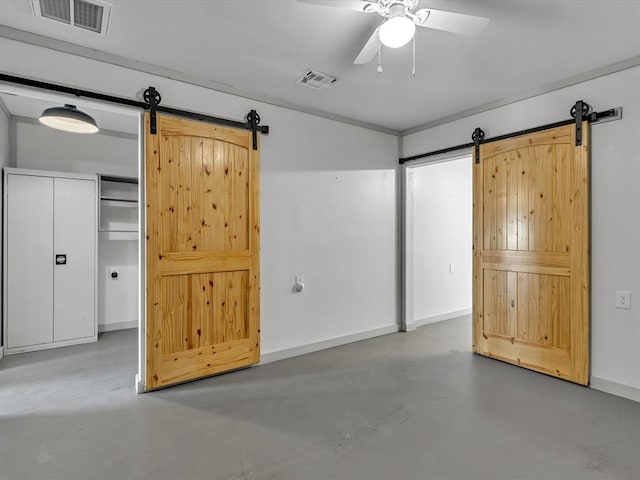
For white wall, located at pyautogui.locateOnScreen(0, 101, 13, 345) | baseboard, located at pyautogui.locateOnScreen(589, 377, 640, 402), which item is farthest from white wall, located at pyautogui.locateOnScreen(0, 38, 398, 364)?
baseboard, located at pyautogui.locateOnScreen(589, 377, 640, 402)

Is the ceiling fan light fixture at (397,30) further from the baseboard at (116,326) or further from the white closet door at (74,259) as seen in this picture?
the baseboard at (116,326)

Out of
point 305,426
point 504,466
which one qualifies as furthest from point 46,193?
point 504,466

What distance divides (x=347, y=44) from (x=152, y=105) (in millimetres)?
1655

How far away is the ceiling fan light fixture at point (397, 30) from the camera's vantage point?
70.0 inches

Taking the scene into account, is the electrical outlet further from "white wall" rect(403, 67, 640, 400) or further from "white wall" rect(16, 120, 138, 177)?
"white wall" rect(16, 120, 138, 177)

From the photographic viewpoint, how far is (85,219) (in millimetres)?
4344

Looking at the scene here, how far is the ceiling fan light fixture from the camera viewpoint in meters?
1.78

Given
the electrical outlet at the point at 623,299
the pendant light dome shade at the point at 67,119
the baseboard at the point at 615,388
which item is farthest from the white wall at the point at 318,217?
the electrical outlet at the point at 623,299

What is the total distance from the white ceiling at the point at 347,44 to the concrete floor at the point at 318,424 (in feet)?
8.34

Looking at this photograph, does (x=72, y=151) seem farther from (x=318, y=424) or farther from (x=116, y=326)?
(x=318, y=424)

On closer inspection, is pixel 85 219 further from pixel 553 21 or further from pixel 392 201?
pixel 553 21

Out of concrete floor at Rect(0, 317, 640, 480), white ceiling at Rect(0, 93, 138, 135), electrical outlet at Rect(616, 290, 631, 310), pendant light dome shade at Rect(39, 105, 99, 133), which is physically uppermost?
white ceiling at Rect(0, 93, 138, 135)

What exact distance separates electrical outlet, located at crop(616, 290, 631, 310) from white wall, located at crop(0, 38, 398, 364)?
2.35 m

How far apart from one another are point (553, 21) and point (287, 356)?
3.55 metres
